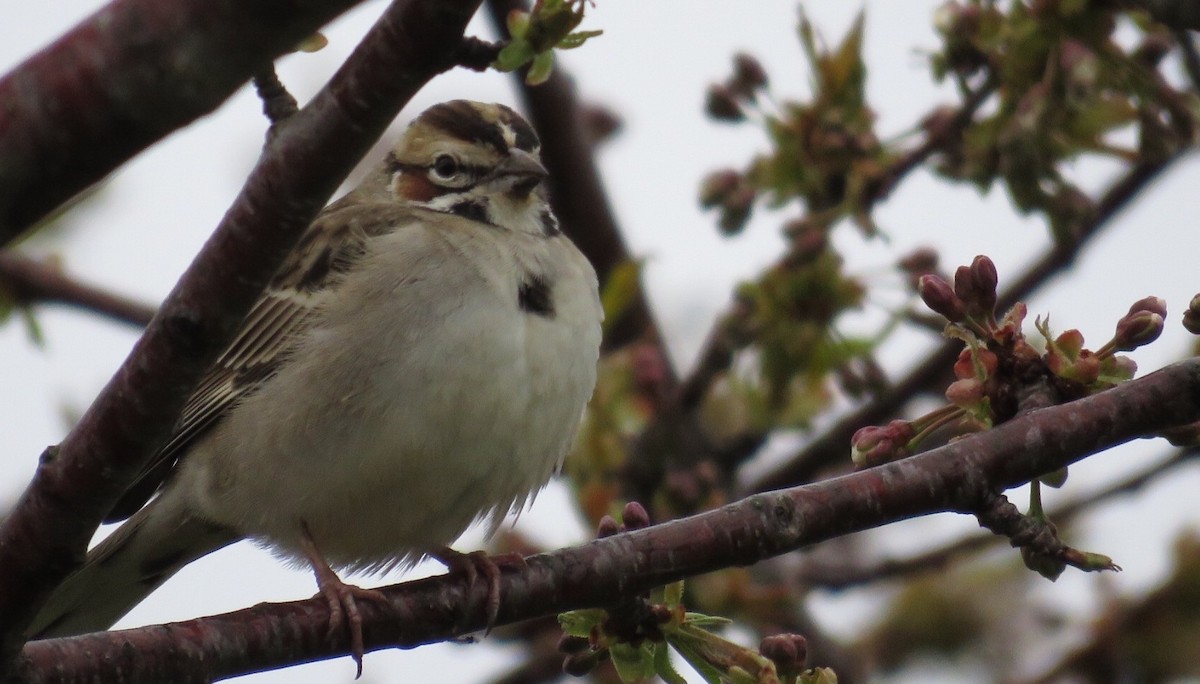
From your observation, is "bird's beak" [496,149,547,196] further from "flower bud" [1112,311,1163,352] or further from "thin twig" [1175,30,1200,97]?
"flower bud" [1112,311,1163,352]

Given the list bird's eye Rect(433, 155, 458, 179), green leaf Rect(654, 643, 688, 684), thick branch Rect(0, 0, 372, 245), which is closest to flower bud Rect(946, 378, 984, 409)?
green leaf Rect(654, 643, 688, 684)

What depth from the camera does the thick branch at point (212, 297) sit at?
2.96 meters

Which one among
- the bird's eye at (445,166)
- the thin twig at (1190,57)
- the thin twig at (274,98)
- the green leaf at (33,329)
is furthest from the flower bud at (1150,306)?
the green leaf at (33,329)

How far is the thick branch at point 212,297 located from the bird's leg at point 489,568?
1.24 meters

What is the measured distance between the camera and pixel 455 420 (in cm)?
508

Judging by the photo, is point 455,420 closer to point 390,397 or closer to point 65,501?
point 390,397

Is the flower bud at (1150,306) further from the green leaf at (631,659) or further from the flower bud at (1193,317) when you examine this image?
the green leaf at (631,659)

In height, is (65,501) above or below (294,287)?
below

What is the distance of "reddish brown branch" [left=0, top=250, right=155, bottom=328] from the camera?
7113 millimetres

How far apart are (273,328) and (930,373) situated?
2980 mm

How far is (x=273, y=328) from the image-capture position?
5.68 meters

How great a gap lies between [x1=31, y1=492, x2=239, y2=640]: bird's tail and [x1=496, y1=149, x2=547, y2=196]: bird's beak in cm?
168

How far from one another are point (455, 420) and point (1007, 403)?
1810 millimetres

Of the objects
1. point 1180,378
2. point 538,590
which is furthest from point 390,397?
point 1180,378
